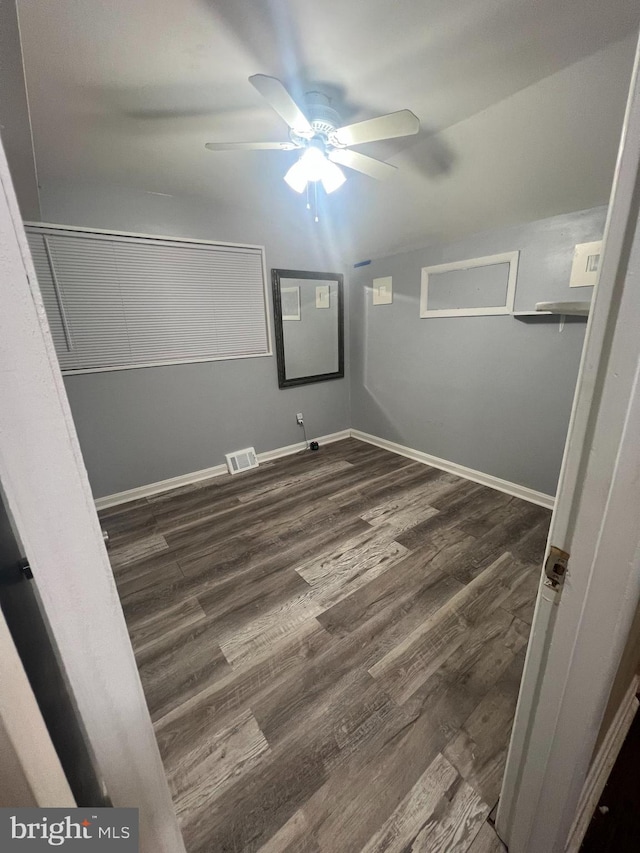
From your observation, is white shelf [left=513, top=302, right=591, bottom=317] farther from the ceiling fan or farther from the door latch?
the door latch

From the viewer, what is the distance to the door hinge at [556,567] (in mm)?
587

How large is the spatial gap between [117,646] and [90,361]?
2.63 meters

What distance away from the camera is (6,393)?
353 millimetres

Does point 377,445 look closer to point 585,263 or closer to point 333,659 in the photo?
point 585,263

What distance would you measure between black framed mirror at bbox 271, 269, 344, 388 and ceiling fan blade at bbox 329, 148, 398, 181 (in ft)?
4.81

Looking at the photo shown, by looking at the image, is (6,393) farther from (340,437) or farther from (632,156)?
(340,437)

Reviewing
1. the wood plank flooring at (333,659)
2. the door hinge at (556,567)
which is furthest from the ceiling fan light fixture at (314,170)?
the wood plank flooring at (333,659)

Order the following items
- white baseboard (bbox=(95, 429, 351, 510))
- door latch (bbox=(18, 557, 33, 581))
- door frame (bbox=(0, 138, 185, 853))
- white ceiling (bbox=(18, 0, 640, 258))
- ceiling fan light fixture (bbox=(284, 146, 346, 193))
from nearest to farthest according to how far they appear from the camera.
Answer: door frame (bbox=(0, 138, 185, 853))
door latch (bbox=(18, 557, 33, 581))
white ceiling (bbox=(18, 0, 640, 258))
ceiling fan light fixture (bbox=(284, 146, 346, 193))
white baseboard (bbox=(95, 429, 351, 510))

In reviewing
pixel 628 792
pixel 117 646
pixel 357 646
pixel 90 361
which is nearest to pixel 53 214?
pixel 90 361

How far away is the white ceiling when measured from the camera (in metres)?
1.17

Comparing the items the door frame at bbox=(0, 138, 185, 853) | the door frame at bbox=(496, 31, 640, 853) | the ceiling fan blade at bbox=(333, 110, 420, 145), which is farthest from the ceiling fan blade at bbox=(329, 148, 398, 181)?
→ the door frame at bbox=(0, 138, 185, 853)

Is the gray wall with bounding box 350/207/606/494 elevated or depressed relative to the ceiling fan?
depressed

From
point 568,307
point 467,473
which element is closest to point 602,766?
point 568,307

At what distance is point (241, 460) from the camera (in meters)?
3.34
